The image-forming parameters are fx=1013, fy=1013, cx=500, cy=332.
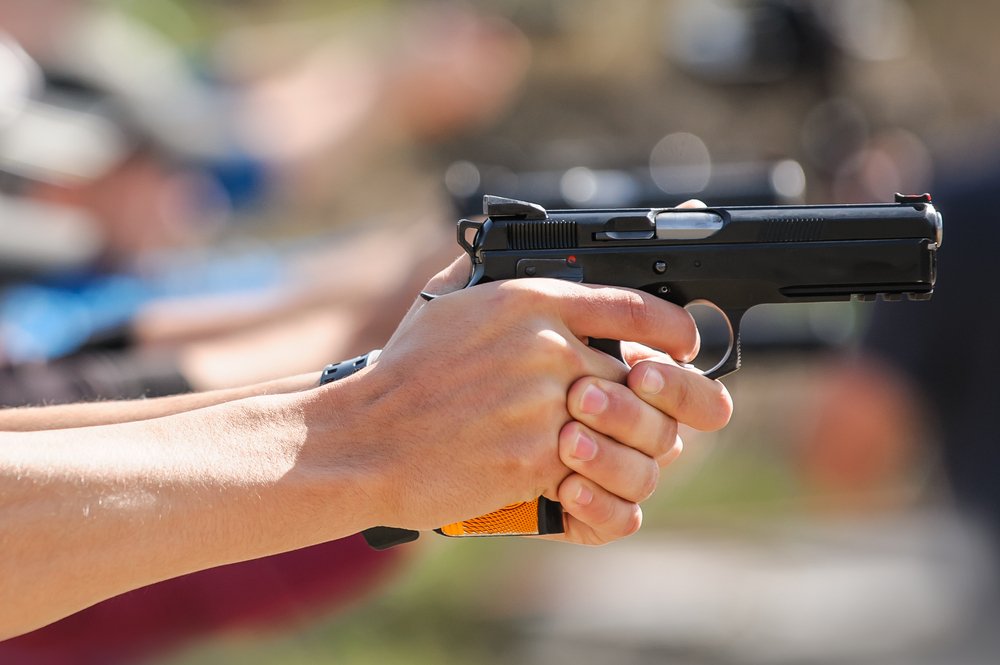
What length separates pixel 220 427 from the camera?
1.49 m

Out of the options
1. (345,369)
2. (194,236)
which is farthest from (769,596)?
(345,369)

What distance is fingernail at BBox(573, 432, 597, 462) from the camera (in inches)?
61.1

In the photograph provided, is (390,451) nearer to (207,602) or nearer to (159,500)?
(159,500)

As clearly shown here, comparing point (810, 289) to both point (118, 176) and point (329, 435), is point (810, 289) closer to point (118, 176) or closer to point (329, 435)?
point (329, 435)

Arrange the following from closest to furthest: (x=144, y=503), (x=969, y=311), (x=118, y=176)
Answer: (x=144, y=503)
(x=969, y=311)
(x=118, y=176)

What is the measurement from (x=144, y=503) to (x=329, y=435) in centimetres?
27

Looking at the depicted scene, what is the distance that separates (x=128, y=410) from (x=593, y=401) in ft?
2.64

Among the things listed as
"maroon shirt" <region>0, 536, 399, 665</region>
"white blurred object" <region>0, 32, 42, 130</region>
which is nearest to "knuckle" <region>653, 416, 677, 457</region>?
"maroon shirt" <region>0, 536, 399, 665</region>

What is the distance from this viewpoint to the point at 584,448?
5.10ft

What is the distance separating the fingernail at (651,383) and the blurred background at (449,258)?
0.97 m

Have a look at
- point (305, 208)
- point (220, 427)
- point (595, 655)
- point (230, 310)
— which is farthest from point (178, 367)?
point (305, 208)

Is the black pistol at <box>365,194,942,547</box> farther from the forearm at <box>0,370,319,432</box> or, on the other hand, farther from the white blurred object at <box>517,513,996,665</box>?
the white blurred object at <box>517,513,996,665</box>

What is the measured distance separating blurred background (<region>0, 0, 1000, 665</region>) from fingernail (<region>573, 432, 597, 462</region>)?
1075mm

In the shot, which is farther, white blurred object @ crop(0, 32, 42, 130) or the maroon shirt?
white blurred object @ crop(0, 32, 42, 130)
